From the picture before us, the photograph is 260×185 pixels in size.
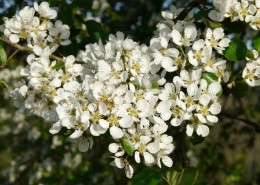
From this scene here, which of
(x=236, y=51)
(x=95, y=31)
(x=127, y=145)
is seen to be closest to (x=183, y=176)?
(x=127, y=145)

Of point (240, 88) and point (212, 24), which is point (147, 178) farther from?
point (212, 24)

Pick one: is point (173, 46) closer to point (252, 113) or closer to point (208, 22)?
point (208, 22)

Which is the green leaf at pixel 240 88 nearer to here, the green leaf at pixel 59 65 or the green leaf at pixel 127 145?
the green leaf at pixel 127 145

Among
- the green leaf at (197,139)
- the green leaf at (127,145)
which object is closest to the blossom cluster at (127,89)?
the green leaf at (127,145)

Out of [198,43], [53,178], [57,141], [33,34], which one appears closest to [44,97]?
[33,34]

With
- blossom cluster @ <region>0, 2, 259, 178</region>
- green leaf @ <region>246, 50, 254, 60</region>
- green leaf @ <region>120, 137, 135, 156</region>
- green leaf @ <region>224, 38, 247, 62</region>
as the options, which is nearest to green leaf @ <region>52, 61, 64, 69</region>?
blossom cluster @ <region>0, 2, 259, 178</region>

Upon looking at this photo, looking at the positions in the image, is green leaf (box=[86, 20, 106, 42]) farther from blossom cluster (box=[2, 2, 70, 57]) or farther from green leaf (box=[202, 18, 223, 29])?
green leaf (box=[202, 18, 223, 29])
